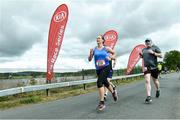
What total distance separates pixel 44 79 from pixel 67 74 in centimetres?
285

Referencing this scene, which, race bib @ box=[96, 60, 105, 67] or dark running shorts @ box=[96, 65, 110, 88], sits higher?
race bib @ box=[96, 60, 105, 67]

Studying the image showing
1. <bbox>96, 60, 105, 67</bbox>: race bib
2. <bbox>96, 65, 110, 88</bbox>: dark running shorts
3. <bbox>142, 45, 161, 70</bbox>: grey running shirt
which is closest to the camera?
<bbox>96, 65, 110, 88</bbox>: dark running shorts

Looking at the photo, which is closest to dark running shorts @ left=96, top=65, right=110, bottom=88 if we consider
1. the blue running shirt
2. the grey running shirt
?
the blue running shirt

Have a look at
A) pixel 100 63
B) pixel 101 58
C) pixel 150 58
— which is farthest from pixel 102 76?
pixel 150 58

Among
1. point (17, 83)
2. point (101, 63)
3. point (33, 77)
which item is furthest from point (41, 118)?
point (33, 77)

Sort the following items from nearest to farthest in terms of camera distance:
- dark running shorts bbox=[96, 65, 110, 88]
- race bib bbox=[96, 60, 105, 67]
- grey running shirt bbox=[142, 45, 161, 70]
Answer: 1. dark running shorts bbox=[96, 65, 110, 88]
2. race bib bbox=[96, 60, 105, 67]
3. grey running shirt bbox=[142, 45, 161, 70]

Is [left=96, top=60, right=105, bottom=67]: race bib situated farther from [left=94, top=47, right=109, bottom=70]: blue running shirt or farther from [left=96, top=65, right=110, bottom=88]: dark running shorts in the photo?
[left=96, top=65, right=110, bottom=88]: dark running shorts

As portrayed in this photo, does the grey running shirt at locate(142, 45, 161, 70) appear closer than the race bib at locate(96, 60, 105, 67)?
No

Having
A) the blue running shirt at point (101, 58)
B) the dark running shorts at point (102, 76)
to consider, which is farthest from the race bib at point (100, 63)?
the dark running shorts at point (102, 76)

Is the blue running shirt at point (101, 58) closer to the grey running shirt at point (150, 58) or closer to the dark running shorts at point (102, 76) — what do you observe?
the dark running shorts at point (102, 76)

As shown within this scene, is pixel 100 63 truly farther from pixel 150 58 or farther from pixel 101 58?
pixel 150 58

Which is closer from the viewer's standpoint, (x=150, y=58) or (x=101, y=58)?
(x=101, y=58)

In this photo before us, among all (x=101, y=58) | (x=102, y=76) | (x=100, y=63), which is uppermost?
(x=101, y=58)

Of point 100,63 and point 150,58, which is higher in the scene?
point 150,58
